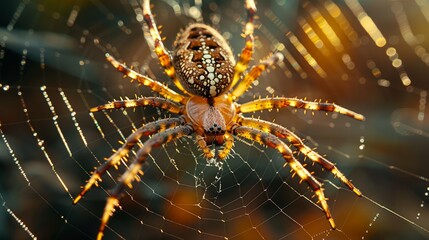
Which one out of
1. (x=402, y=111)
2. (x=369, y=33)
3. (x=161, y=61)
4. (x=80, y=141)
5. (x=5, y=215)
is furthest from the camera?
(x=369, y=33)

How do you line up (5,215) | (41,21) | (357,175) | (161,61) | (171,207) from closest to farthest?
(161,61), (5,215), (171,207), (357,175), (41,21)

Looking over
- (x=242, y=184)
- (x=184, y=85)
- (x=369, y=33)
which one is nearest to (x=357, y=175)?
(x=242, y=184)

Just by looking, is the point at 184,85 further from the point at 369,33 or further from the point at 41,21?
the point at 369,33

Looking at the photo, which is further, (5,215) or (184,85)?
(5,215)

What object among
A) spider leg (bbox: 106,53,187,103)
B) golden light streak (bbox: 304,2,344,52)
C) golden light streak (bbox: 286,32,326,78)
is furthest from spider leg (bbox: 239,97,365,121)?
golden light streak (bbox: 304,2,344,52)

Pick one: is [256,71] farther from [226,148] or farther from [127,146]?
[127,146]

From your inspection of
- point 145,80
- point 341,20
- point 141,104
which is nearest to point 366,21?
point 341,20

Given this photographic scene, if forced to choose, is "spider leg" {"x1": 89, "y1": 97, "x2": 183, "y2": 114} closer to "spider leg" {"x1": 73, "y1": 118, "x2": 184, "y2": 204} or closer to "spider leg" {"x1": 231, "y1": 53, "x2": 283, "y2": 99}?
"spider leg" {"x1": 73, "y1": 118, "x2": 184, "y2": 204}
